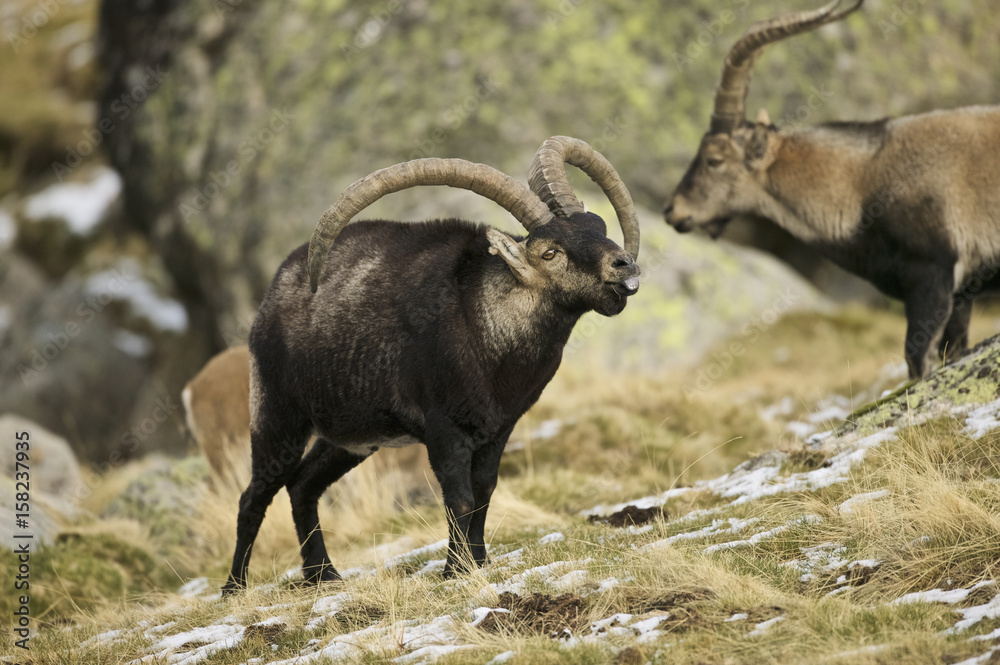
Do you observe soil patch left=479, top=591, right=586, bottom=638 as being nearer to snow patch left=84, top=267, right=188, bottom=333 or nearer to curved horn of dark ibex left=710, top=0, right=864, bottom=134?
curved horn of dark ibex left=710, top=0, right=864, bottom=134

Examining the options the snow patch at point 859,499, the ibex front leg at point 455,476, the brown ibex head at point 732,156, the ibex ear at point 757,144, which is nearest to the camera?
the snow patch at point 859,499

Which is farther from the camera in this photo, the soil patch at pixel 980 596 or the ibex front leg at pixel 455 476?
the ibex front leg at pixel 455 476

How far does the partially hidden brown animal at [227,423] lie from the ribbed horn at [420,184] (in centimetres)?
387

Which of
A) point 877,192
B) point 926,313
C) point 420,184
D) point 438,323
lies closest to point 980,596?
point 438,323

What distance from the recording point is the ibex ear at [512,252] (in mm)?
6086

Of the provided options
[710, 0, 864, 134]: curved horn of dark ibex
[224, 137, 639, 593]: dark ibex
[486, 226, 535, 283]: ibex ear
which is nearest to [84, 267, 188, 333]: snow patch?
[710, 0, 864, 134]: curved horn of dark ibex

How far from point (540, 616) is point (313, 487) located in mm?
2739

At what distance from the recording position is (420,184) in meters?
6.12

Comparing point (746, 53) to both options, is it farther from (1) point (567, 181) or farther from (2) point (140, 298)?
(2) point (140, 298)

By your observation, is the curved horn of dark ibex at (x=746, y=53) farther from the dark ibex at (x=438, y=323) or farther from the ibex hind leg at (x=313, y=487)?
the ibex hind leg at (x=313, y=487)

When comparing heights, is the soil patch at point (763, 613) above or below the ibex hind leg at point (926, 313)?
below

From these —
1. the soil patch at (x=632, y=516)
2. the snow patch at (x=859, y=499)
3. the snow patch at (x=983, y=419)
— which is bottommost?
the soil patch at (x=632, y=516)

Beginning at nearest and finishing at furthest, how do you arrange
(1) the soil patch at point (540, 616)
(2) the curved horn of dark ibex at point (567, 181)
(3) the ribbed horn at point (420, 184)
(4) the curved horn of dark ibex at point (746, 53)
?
(1) the soil patch at point (540, 616) → (3) the ribbed horn at point (420, 184) → (2) the curved horn of dark ibex at point (567, 181) → (4) the curved horn of dark ibex at point (746, 53)

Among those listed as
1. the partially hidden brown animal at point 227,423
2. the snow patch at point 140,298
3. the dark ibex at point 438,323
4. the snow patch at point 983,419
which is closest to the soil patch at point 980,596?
the snow patch at point 983,419
